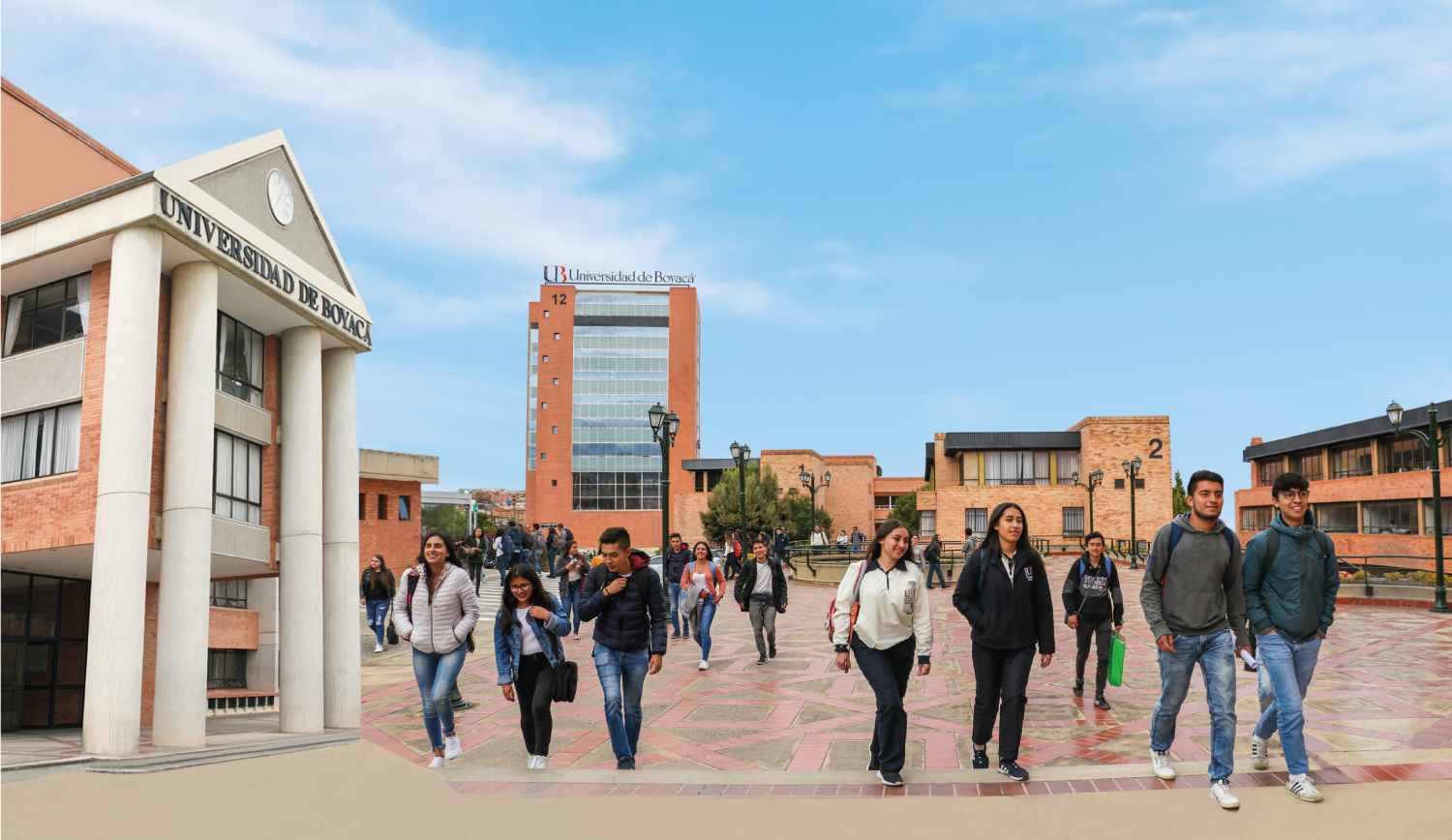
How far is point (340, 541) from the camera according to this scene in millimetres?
17734

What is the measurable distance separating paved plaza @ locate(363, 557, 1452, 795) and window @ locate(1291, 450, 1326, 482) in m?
42.9

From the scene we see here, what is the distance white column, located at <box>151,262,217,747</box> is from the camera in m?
12.4

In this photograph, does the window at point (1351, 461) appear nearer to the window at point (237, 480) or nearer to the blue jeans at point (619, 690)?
the window at point (237, 480)

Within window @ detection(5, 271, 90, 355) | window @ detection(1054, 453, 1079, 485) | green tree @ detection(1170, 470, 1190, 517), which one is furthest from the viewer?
green tree @ detection(1170, 470, 1190, 517)

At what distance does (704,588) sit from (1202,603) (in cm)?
766

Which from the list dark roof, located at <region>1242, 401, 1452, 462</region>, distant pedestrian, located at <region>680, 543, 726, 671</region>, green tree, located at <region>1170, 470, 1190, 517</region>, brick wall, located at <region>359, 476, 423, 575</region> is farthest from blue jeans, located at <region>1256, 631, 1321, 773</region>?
green tree, located at <region>1170, 470, 1190, 517</region>

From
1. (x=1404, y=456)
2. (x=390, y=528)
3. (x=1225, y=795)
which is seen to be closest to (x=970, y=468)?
(x=1404, y=456)

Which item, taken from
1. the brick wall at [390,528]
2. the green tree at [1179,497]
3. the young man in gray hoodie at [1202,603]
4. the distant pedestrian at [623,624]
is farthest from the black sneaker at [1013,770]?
the green tree at [1179,497]

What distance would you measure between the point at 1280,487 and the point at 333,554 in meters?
16.0

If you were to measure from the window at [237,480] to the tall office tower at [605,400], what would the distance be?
226ft

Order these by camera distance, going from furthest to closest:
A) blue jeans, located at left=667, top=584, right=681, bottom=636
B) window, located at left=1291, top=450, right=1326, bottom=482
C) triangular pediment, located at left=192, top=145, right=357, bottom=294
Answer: window, located at left=1291, top=450, right=1326, bottom=482
blue jeans, located at left=667, top=584, right=681, bottom=636
triangular pediment, located at left=192, top=145, right=357, bottom=294

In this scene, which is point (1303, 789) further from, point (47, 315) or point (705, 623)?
point (47, 315)

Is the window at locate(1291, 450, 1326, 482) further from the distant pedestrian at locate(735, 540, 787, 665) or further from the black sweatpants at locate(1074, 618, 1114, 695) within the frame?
the black sweatpants at locate(1074, 618, 1114, 695)

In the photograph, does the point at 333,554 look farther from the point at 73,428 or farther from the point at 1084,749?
the point at 1084,749
